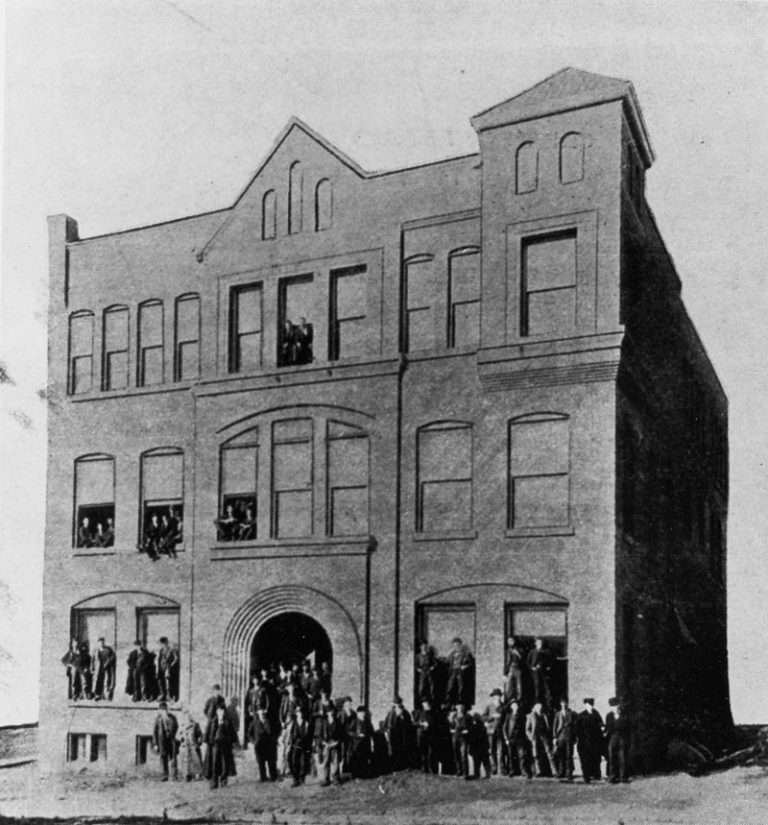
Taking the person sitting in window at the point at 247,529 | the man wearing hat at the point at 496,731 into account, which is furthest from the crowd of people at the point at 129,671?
the man wearing hat at the point at 496,731

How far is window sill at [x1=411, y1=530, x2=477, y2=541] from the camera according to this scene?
608 inches

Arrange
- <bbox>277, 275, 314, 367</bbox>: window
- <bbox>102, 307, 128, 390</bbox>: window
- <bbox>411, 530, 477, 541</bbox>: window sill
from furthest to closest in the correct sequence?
<bbox>102, 307, 128, 390</bbox>: window → <bbox>277, 275, 314, 367</bbox>: window → <bbox>411, 530, 477, 541</bbox>: window sill

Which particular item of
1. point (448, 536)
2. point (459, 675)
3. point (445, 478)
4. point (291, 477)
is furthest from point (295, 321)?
point (459, 675)

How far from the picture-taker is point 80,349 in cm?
1831

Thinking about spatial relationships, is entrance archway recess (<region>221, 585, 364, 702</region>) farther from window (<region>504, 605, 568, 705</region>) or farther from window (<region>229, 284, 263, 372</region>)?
window (<region>229, 284, 263, 372</region>)

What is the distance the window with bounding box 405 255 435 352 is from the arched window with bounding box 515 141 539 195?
1.64 metres

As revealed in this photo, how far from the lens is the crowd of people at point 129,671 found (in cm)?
1675

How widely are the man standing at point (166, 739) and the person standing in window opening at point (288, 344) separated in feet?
17.7

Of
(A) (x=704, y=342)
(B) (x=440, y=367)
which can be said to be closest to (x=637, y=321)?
(A) (x=704, y=342)

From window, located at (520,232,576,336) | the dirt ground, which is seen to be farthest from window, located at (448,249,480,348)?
the dirt ground

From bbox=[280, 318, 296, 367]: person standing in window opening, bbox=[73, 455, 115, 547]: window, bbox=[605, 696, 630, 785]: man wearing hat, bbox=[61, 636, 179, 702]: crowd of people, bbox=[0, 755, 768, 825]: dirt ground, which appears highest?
bbox=[280, 318, 296, 367]: person standing in window opening

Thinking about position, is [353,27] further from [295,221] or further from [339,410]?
[339,410]

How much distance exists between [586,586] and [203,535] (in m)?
5.74

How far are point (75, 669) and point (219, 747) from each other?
9.23ft
